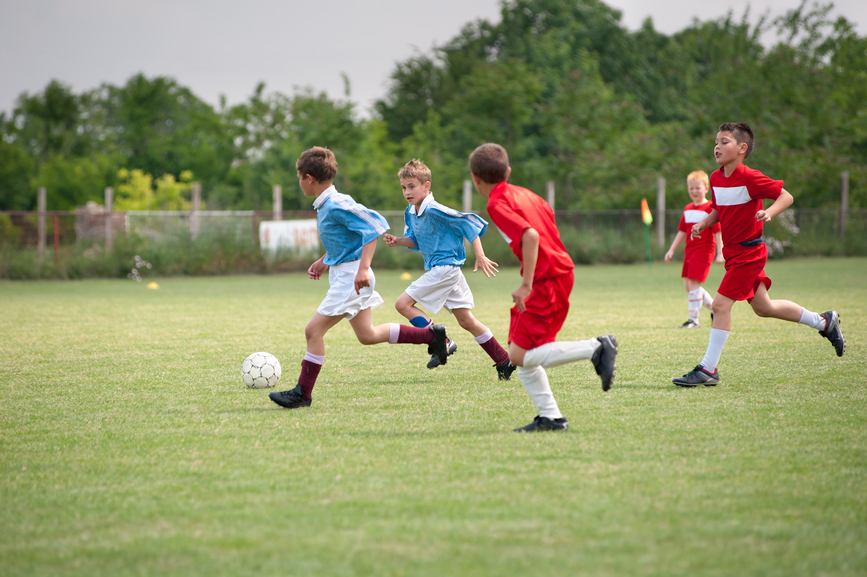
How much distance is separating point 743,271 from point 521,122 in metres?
32.2

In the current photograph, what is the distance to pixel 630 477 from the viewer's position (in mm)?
3459

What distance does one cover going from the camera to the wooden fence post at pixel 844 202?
1081 inches

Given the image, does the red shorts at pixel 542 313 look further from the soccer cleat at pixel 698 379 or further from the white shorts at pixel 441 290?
the white shorts at pixel 441 290

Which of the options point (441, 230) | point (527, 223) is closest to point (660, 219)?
point (441, 230)

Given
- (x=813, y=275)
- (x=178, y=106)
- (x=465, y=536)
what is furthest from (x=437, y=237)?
(x=178, y=106)

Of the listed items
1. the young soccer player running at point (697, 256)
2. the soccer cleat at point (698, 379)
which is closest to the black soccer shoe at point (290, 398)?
the soccer cleat at point (698, 379)

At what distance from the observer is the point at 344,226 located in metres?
5.12

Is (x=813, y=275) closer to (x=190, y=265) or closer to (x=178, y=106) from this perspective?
(x=190, y=265)

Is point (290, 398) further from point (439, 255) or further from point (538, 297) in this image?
point (439, 255)

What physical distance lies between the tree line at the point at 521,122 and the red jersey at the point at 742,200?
24805mm

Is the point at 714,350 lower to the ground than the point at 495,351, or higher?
higher

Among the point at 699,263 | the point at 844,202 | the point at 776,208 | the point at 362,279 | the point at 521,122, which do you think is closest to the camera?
the point at 362,279

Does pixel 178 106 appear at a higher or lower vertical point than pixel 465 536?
higher

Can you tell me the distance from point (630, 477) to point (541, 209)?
151 cm
